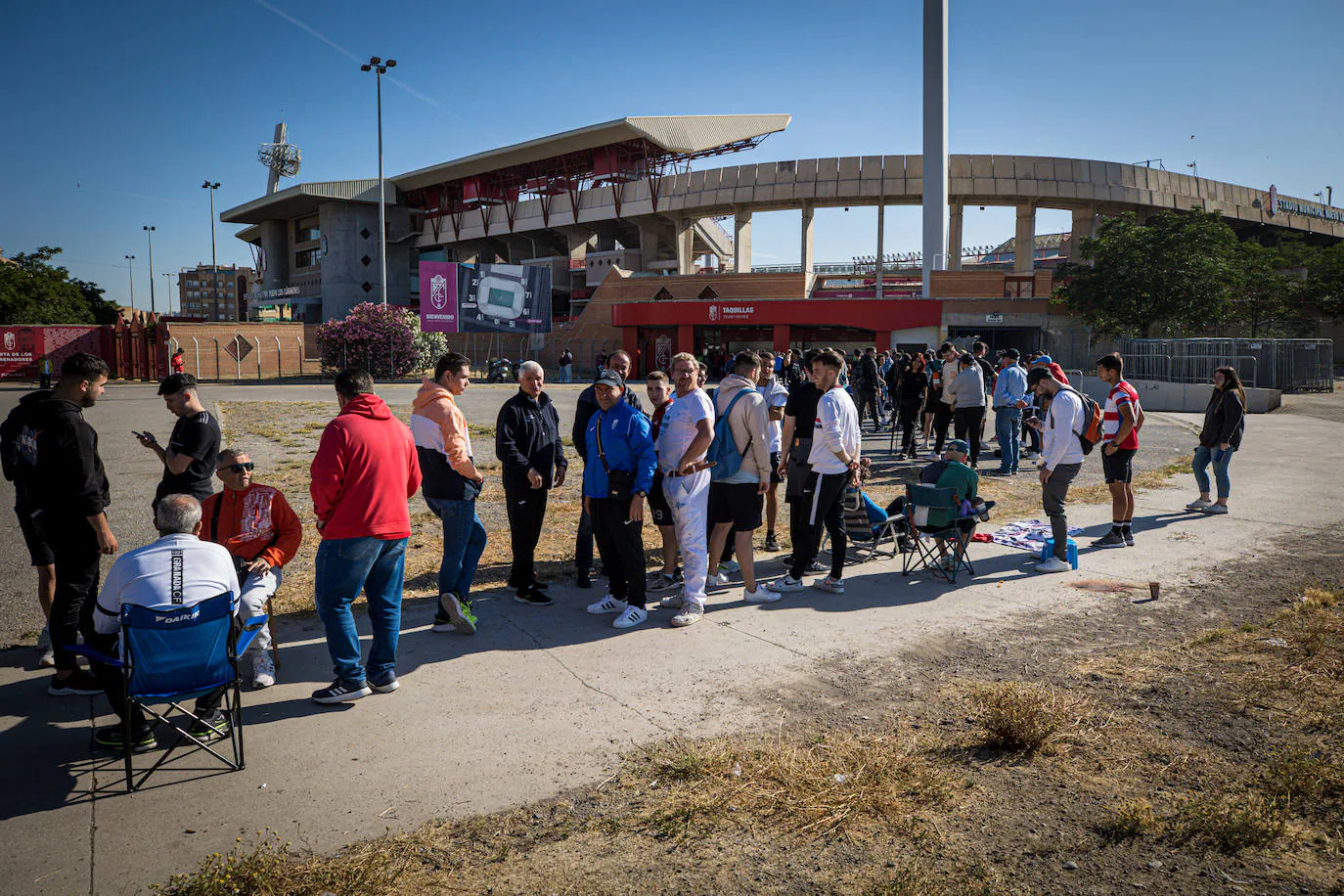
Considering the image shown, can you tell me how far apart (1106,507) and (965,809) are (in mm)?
7588

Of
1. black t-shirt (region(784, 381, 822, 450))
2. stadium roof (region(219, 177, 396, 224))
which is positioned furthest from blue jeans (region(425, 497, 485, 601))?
stadium roof (region(219, 177, 396, 224))

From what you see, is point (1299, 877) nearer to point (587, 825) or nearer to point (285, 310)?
point (587, 825)

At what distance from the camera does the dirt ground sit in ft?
9.57

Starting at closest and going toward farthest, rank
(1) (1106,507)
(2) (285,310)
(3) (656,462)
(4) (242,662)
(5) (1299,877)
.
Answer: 1. (5) (1299,877)
2. (4) (242,662)
3. (3) (656,462)
4. (1) (1106,507)
5. (2) (285,310)

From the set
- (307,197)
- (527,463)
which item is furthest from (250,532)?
(307,197)

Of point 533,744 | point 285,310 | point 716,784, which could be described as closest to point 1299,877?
point 716,784

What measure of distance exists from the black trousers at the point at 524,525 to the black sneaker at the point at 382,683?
5.37 ft

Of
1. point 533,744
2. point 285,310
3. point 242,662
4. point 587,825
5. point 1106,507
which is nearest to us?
point 587,825

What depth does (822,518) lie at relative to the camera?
6180 millimetres

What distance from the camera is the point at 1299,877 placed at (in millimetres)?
2926

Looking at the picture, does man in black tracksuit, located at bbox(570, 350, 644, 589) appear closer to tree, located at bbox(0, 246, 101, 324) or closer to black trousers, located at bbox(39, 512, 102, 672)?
black trousers, located at bbox(39, 512, 102, 672)

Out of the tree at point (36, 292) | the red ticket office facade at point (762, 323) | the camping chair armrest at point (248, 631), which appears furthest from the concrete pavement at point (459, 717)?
the tree at point (36, 292)

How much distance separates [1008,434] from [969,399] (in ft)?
2.98

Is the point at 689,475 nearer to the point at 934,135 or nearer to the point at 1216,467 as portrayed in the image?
the point at 1216,467
